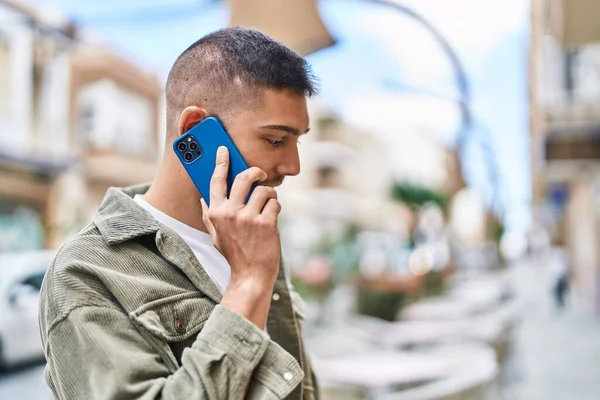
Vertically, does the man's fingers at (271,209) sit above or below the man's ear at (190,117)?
below

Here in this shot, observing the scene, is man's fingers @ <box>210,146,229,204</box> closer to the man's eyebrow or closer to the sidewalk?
the man's eyebrow

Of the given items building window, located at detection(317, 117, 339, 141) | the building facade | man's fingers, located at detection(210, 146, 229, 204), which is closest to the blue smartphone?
man's fingers, located at detection(210, 146, 229, 204)

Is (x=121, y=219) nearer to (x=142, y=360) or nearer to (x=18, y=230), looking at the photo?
(x=142, y=360)

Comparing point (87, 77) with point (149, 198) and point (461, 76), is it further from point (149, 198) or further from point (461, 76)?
point (149, 198)

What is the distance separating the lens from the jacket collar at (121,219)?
93 cm

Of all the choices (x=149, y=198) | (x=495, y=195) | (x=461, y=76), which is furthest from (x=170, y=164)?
(x=495, y=195)

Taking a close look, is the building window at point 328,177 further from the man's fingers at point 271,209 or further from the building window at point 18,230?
the man's fingers at point 271,209

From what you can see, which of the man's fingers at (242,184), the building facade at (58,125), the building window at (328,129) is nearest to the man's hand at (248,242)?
the man's fingers at (242,184)

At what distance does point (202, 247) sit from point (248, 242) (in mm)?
204

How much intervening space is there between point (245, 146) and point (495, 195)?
11.9 meters

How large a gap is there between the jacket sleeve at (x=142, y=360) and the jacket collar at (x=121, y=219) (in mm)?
125

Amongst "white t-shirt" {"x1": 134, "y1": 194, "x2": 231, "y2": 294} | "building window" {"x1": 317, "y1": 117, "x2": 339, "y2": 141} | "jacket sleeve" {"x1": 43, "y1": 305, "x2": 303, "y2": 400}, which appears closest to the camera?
"jacket sleeve" {"x1": 43, "y1": 305, "x2": 303, "y2": 400}

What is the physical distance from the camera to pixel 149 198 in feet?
3.45

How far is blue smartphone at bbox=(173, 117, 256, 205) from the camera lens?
91 cm
